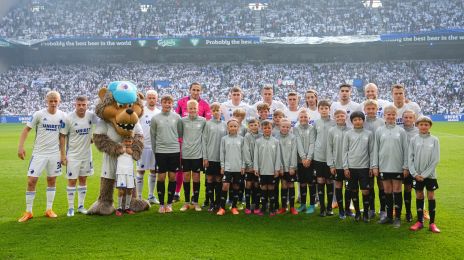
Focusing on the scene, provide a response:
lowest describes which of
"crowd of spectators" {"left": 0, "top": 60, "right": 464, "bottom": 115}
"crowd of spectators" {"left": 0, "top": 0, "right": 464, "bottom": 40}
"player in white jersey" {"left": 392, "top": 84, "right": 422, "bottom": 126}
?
"player in white jersey" {"left": 392, "top": 84, "right": 422, "bottom": 126}

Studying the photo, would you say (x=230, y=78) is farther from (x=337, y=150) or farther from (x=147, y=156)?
(x=337, y=150)

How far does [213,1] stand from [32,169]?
1670 inches

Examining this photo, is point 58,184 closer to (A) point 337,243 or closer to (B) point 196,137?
(B) point 196,137

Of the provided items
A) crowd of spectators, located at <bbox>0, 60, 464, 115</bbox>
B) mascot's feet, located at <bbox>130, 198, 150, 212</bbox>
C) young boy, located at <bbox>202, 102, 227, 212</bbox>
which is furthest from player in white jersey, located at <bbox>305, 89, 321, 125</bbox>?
crowd of spectators, located at <bbox>0, 60, 464, 115</bbox>

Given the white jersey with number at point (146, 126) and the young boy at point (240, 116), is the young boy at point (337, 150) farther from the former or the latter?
the white jersey with number at point (146, 126)

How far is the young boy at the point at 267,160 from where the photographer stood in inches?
281

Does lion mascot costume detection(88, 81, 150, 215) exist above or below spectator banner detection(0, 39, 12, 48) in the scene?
below

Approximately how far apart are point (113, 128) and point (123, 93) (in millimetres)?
654

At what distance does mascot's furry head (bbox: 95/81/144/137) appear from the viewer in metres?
6.97

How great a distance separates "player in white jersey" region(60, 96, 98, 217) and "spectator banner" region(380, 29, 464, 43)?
35.3m

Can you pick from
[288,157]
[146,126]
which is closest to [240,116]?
[288,157]

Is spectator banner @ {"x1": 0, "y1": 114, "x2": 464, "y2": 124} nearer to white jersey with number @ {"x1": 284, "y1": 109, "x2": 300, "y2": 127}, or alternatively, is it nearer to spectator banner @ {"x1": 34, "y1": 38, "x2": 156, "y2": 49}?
spectator banner @ {"x1": 34, "y1": 38, "x2": 156, "y2": 49}

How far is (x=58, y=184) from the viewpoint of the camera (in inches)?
423

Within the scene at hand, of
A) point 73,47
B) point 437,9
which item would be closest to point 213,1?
point 73,47
